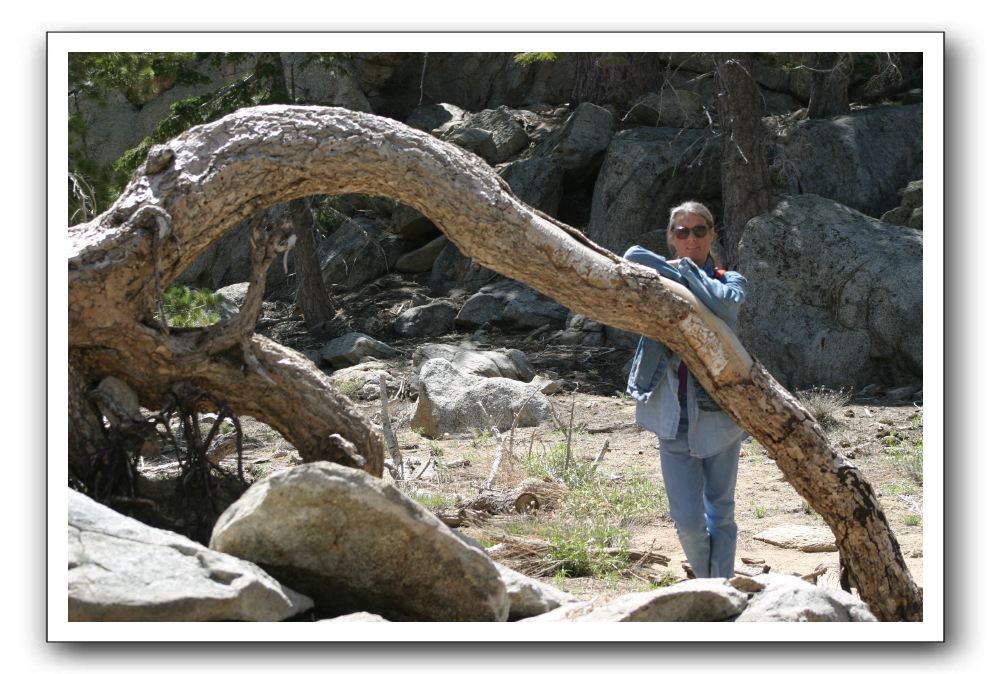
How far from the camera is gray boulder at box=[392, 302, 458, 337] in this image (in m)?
14.4

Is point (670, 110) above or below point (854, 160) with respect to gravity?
above

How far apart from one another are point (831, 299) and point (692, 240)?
6778 mm

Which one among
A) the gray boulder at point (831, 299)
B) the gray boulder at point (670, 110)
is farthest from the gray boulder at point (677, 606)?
the gray boulder at point (670, 110)

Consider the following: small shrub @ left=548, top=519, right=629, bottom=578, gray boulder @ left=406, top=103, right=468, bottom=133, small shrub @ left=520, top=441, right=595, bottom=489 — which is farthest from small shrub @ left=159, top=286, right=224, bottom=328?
gray boulder @ left=406, top=103, right=468, bottom=133

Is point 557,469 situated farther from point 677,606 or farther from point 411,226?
point 411,226

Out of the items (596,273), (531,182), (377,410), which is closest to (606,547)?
(596,273)

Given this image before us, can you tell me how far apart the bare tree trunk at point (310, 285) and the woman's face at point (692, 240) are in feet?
32.9

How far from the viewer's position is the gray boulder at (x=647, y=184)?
1416 cm

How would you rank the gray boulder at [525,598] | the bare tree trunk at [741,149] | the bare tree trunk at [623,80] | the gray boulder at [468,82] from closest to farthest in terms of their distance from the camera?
1. the gray boulder at [525,598]
2. the bare tree trunk at [741,149]
3. the bare tree trunk at [623,80]
4. the gray boulder at [468,82]

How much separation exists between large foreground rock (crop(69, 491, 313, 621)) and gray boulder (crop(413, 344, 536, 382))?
6.97 meters

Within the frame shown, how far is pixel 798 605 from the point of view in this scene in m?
3.82

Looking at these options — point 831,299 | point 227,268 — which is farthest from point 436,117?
point 831,299

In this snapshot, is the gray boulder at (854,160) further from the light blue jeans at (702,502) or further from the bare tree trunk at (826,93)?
the light blue jeans at (702,502)
